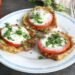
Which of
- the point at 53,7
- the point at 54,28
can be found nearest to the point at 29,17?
the point at 54,28

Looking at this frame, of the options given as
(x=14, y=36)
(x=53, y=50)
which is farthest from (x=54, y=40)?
(x=14, y=36)

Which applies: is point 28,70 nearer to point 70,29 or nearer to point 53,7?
point 70,29

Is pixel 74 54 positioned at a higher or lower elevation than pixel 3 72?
higher

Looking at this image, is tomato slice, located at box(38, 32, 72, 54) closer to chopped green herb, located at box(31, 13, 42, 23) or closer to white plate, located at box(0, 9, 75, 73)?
white plate, located at box(0, 9, 75, 73)

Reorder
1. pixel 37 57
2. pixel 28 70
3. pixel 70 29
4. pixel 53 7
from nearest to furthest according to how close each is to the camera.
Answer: pixel 28 70, pixel 37 57, pixel 70 29, pixel 53 7

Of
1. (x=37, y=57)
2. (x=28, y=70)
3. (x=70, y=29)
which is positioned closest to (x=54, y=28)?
(x=70, y=29)

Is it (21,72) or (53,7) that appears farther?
(53,7)

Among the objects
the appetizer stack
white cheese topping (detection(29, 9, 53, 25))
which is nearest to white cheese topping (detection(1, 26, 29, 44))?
the appetizer stack

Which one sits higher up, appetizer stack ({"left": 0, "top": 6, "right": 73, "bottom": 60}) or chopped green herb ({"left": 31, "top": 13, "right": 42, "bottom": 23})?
chopped green herb ({"left": 31, "top": 13, "right": 42, "bottom": 23})

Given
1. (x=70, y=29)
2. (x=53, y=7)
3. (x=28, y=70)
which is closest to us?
(x=28, y=70)
